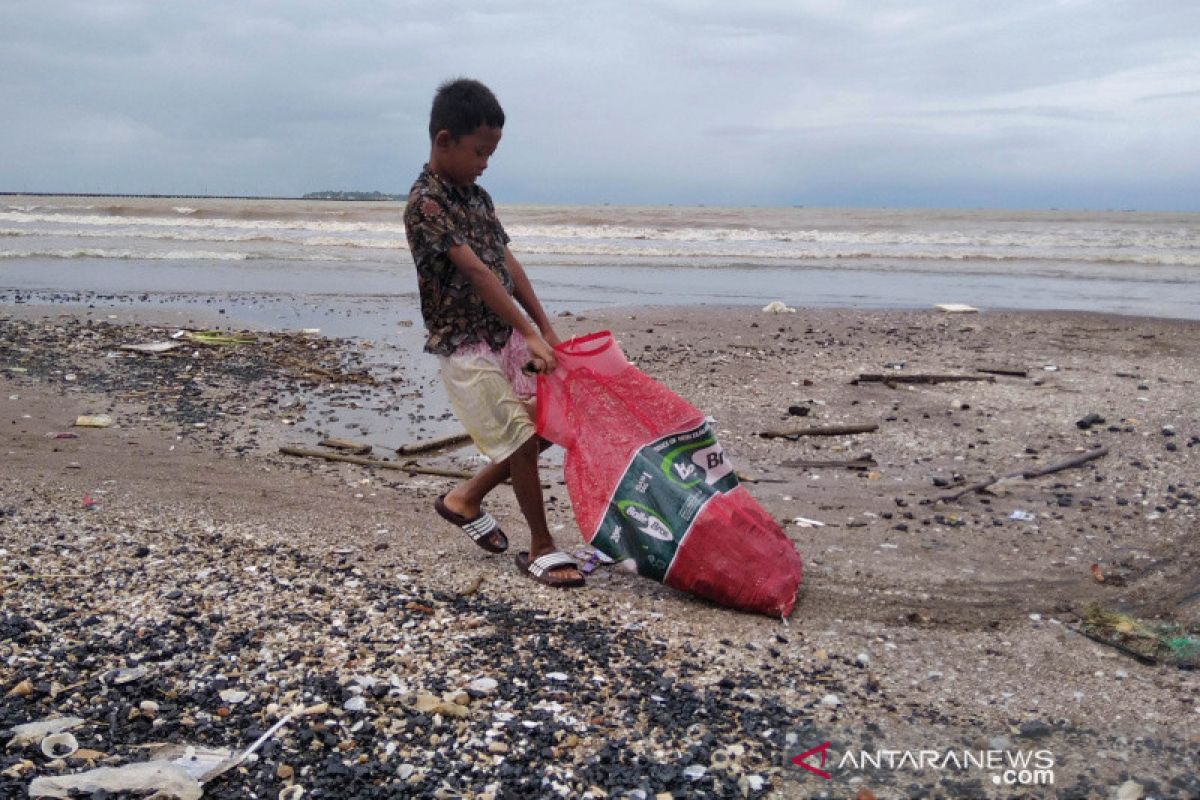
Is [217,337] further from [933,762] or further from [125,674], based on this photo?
[933,762]

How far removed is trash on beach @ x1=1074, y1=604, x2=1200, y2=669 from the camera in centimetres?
327

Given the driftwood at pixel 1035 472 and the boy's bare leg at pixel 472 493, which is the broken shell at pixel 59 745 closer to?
the boy's bare leg at pixel 472 493

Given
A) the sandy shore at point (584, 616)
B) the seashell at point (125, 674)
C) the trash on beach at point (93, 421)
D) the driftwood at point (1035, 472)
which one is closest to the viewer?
the sandy shore at point (584, 616)

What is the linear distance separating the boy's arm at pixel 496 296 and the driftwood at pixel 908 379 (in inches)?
192

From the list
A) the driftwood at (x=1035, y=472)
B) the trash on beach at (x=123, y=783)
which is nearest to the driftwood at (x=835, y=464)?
the driftwood at (x=1035, y=472)

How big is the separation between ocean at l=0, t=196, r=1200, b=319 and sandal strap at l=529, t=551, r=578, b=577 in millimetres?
9961

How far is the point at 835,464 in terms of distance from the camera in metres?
5.96

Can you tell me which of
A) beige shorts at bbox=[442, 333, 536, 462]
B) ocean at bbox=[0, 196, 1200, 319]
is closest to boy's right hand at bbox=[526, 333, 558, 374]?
beige shorts at bbox=[442, 333, 536, 462]

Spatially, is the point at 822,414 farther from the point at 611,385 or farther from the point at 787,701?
the point at 787,701

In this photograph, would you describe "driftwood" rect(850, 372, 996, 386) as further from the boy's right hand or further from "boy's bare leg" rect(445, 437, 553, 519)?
the boy's right hand

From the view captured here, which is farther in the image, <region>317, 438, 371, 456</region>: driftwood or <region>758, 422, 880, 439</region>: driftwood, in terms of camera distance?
<region>758, 422, 880, 439</region>: driftwood

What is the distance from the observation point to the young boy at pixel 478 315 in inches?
140

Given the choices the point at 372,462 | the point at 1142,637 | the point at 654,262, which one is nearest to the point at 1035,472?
the point at 1142,637

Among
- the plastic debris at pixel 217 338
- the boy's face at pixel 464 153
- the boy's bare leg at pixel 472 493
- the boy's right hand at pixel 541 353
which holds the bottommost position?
the boy's bare leg at pixel 472 493
